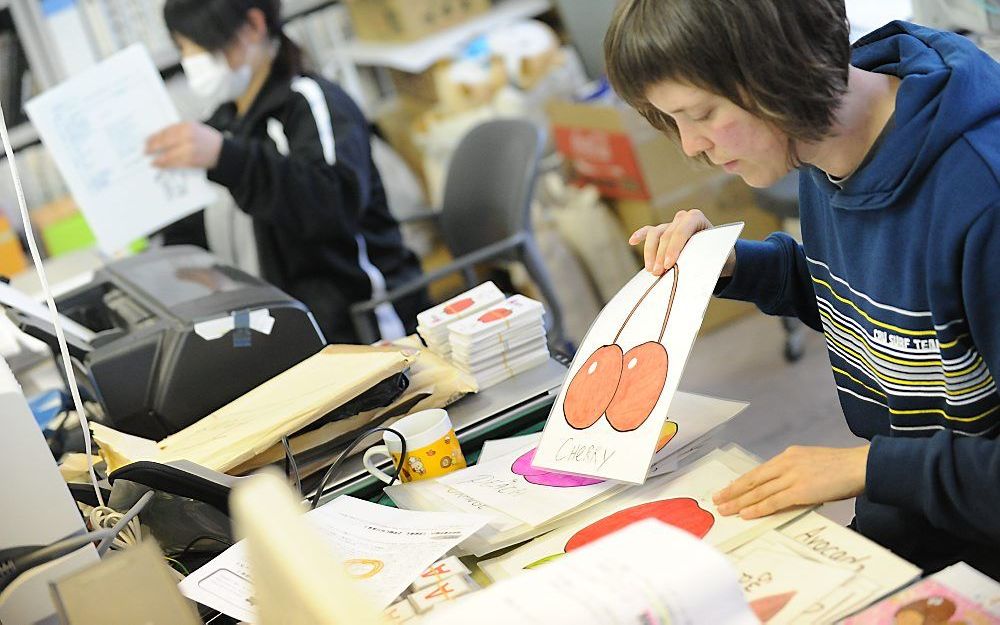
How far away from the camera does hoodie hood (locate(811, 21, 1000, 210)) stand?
985 millimetres

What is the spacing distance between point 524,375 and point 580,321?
1.90 metres

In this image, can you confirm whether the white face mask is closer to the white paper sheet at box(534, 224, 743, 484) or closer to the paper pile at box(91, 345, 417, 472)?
the paper pile at box(91, 345, 417, 472)

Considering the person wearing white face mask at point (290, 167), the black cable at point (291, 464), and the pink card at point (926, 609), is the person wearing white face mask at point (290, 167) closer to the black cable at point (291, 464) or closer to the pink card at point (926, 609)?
the black cable at point (291, 464)

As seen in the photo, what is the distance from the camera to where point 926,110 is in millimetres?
996

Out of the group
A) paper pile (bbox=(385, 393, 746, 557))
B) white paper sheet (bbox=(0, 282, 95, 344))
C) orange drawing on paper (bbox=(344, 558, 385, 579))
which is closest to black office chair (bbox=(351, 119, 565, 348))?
white paper sheet (bbox=(0, 282, 95, 344))

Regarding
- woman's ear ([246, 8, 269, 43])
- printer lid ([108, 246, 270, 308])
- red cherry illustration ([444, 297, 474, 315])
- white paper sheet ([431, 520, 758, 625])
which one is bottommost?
red cherry illustration ([444, 297, 474, 315])

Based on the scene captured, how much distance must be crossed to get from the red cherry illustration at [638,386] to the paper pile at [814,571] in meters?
0.19

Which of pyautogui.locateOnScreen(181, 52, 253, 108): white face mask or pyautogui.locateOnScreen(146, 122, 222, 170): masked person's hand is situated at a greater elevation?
pyautogui.locateOnScreen(181, 52, 253, 108): white face mask

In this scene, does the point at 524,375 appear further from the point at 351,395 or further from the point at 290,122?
the point at 290,122

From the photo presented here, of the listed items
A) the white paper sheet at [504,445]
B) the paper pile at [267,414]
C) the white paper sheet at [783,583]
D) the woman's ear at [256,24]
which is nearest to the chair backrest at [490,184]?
the woman's ear at [256,24]

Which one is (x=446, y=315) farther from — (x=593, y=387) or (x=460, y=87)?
(x=460, y=87)

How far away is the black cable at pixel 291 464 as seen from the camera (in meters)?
1.32

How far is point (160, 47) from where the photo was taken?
3.63 metres

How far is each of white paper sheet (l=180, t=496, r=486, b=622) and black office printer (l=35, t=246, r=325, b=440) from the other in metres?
0.45
